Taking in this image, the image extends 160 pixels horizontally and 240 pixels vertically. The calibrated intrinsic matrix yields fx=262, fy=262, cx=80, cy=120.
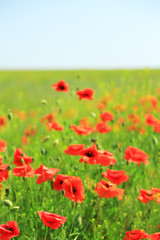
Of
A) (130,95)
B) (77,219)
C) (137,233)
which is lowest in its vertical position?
(77,219)

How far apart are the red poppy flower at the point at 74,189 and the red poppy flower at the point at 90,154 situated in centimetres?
13

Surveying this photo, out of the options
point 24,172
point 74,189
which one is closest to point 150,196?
point 74,189

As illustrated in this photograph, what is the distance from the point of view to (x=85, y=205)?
1.97m

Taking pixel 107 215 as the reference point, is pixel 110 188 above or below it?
above

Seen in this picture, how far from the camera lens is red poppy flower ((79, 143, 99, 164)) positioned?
1.53 meters

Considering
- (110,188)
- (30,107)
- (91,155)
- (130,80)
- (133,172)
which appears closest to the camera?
(110,188)

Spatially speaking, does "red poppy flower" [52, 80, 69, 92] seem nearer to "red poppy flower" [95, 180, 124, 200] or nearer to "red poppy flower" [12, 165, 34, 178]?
"red poppy flower" [12, 165, 34, 178]

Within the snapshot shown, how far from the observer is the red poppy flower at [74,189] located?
1415 mm

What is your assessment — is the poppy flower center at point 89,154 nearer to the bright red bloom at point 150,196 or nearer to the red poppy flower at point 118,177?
the red poppy flower at point 118,177

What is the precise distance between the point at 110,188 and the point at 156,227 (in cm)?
63

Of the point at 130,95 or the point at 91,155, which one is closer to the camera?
the point at 91,155

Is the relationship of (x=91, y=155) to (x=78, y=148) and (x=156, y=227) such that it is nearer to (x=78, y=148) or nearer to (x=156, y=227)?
(x=78, y=148)

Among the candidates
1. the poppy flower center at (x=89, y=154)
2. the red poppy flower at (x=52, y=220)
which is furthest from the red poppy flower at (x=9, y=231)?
the poppy flower center at (x=89, y=154)

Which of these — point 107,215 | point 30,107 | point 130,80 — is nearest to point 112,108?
point 130,80
